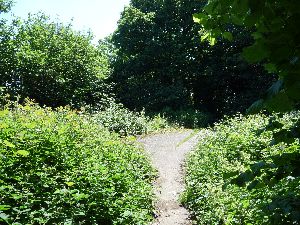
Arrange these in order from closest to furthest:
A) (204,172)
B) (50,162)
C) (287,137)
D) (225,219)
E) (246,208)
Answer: (287,137) < (246,208) < (225,219) < (50,162) < (204,172)

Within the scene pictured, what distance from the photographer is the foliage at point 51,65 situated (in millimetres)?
25156

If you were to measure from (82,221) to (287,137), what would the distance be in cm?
513

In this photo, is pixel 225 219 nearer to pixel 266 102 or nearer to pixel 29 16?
pixel 266 102

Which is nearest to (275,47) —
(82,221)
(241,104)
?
(82,221)

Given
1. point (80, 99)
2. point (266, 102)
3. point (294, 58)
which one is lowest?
point (266, 102)

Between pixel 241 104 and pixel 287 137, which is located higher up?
pixel 241 104

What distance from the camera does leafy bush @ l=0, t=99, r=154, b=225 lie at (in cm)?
580

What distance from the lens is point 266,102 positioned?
4.67 ft

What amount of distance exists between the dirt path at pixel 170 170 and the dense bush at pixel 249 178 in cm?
46

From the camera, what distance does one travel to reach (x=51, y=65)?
26.0 meters

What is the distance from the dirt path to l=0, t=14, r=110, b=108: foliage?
10.1 meters

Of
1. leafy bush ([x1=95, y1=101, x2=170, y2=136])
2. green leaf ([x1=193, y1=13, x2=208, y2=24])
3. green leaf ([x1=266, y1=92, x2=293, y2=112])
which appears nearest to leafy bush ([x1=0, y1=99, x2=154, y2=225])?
green leaf ([x1=193, y1=13, x2=208, y2=24])

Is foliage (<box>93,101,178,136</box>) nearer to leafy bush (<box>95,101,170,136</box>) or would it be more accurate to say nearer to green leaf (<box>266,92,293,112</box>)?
leafy bush (<box>95,101,170,136</box>)

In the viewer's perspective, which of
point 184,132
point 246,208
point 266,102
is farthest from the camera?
point 184,132
